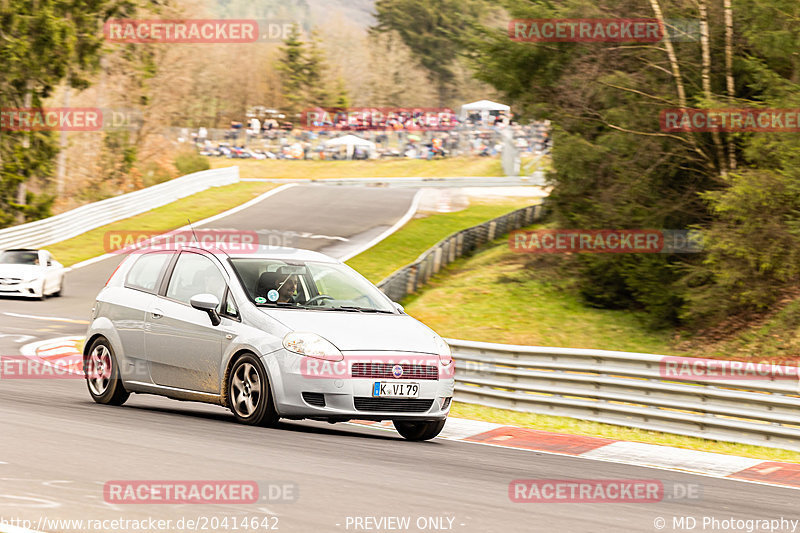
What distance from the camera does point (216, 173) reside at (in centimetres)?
5231

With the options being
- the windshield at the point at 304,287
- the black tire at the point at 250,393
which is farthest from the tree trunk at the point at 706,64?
the black tire at the point at 250,393

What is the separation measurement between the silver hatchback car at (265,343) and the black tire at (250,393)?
0.04ft

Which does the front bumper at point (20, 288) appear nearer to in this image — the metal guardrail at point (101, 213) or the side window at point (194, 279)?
the metal guardrail at point (101, 213)

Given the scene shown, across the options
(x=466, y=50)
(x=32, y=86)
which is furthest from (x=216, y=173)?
(x=466, y=50)

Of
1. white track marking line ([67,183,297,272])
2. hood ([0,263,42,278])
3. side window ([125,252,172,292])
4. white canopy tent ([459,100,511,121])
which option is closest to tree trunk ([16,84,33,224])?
white track marking line ([67,183,297,272])

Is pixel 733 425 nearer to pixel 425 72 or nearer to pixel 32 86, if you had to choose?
pixel 32 86

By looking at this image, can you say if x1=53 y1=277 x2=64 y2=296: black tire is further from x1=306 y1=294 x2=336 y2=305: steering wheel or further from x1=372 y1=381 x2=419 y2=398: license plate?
x1=372 y1=381 x2=419 y2=398: license plate

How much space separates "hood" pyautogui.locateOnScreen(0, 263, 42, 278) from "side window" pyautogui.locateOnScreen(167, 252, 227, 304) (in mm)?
17591

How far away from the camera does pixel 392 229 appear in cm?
4216

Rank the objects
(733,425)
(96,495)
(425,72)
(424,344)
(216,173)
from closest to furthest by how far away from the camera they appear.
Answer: (96,495) < (424,344) < (733,425) < (216,173) < (425,72)

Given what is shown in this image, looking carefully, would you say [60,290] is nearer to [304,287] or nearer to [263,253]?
[263,253]

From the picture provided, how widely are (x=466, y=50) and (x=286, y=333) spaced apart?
27.1m

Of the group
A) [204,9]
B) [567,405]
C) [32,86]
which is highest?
[204,9]

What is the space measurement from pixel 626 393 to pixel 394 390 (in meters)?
3.85
